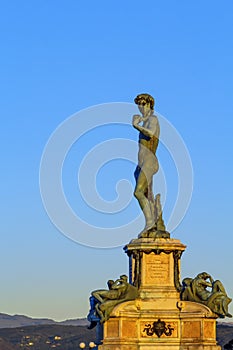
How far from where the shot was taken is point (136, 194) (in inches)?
1533

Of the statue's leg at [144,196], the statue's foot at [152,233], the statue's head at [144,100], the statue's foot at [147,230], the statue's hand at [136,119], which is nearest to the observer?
the statue's foot at [152,233]

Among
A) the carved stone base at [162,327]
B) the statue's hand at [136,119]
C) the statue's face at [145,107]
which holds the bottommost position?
the carved stone base at [162,327]

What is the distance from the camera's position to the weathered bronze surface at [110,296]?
36594mm

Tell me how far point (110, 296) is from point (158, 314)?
72.6 inches

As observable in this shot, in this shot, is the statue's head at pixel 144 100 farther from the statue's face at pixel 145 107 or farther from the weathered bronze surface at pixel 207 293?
the weathered bronze surface at pixel 207 293

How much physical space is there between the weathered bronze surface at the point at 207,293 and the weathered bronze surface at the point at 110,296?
1885 mm

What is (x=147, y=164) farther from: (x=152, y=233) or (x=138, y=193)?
(x=152, y=233)

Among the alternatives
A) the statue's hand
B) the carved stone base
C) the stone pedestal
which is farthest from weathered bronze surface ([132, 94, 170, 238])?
the carved stone base

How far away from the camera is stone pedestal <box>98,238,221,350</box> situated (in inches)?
1448

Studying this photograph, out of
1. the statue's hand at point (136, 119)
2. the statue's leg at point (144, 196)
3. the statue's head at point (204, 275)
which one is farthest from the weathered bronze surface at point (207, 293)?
the statue's hand at point (136, 119)

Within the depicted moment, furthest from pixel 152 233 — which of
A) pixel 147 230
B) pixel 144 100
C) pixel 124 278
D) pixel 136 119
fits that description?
pixel 144 100

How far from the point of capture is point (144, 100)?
3953cm

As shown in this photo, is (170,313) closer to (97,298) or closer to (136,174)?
(97,298)

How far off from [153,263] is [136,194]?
2800 millimetres
